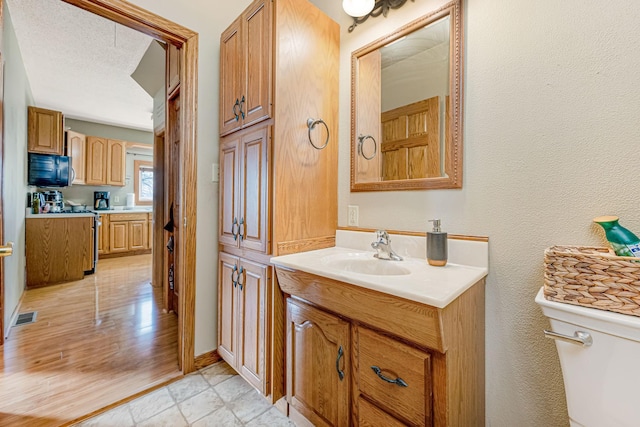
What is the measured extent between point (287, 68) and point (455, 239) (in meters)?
1.16

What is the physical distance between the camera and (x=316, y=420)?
3.97 feet

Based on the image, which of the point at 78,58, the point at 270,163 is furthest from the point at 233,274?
the point at 78,58

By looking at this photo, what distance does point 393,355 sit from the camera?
0.93 meters

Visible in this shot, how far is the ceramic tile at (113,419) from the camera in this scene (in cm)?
135

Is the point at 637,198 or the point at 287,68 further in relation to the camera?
the point at 287,68

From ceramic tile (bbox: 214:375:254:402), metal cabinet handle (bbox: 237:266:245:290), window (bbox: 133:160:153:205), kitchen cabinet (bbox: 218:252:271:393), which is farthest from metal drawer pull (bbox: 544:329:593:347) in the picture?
window (bbox: 133:160:153:205)

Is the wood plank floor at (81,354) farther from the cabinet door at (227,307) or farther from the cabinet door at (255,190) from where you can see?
the cabinet door at (255,190)

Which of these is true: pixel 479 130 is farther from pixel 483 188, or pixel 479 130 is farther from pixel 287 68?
pixel 287 68

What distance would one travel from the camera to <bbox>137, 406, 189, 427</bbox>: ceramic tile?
1.35 meters

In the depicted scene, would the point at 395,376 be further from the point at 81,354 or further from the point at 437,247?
the point at 81,354

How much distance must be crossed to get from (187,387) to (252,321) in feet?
2.08

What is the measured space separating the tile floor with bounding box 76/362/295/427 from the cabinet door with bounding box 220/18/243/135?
1.54m

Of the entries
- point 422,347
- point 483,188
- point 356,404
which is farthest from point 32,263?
point 483,188

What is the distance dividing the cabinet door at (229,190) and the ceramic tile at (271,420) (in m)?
0.91
